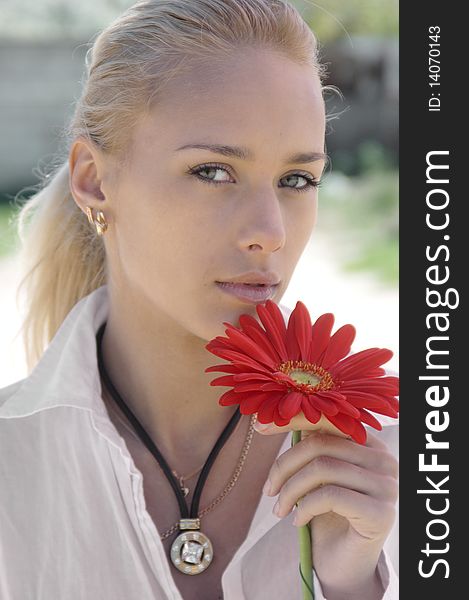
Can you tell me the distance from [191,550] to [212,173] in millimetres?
776

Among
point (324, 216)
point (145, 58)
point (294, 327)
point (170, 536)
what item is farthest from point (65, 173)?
point (324, 216)

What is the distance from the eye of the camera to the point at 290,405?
133 cm

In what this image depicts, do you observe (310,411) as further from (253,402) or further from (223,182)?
(223,182)

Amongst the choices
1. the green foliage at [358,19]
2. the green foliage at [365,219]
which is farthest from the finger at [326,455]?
the green foliage at [358,19]

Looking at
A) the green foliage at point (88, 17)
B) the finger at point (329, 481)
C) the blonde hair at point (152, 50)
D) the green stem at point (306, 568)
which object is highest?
the green foliage at point (88, 17)

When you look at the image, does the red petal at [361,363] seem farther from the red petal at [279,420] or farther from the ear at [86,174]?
the ear at [86,174]

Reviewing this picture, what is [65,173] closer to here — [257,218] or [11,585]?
[257,218]

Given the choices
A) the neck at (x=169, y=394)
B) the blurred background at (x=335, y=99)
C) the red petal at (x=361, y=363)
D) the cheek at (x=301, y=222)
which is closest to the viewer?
the red petal at (x=361, y=363)

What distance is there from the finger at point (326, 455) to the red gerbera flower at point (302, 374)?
14 cm

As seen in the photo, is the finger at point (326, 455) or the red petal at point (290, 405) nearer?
the red petal at point (290, 405)

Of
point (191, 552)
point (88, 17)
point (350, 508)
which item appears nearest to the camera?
point (350, 508)

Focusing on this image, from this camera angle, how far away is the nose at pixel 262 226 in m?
1.73

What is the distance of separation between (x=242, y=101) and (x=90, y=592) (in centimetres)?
100

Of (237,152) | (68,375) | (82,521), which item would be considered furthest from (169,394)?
(237,152)
